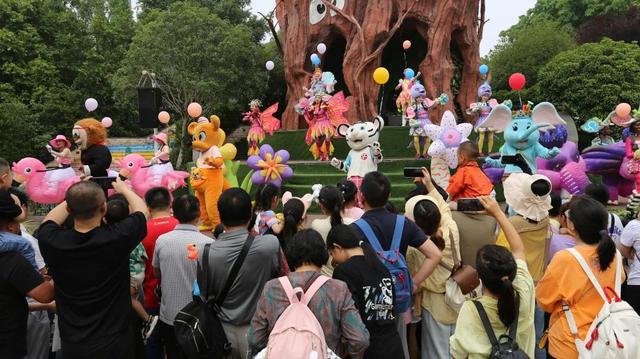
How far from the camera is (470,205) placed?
3152mm

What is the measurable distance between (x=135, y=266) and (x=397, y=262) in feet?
5.18

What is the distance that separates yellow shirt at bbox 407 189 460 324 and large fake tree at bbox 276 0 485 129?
40.6 feet

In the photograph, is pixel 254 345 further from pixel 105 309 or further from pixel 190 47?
pixel 190 47

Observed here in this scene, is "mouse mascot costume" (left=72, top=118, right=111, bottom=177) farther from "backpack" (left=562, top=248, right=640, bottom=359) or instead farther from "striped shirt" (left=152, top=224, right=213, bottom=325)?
"backpack" (left=562, top=248, right=640, bottom=359)

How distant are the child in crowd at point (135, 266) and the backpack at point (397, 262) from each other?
→ 1329mm

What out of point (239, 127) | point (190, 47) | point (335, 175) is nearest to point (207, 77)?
point (190, 47)

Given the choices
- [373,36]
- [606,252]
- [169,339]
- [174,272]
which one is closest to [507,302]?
[606,252]

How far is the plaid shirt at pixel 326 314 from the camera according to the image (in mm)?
2092

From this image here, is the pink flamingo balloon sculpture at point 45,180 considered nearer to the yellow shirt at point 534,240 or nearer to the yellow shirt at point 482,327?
the yellow shirt at point 534,240

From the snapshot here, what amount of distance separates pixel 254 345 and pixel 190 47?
17.9 meters

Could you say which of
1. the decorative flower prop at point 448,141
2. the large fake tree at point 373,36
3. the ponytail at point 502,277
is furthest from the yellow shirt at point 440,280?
the large fake tree at point 373,36

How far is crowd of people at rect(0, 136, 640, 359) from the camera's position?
2.19m

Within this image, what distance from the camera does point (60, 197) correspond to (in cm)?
697

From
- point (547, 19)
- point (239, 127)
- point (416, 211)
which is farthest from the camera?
point (547, 19)
